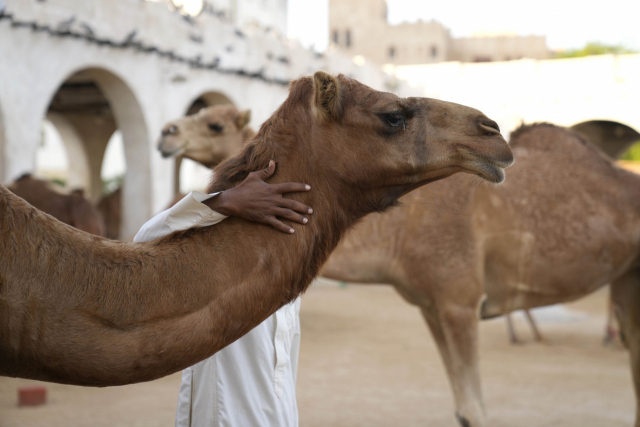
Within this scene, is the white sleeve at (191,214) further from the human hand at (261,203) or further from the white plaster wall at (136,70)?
the white plaster wall at (136,70)

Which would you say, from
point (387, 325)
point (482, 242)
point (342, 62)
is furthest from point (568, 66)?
point (482, 242)

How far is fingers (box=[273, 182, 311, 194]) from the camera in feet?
5.62

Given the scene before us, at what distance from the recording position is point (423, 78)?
19.4 metres

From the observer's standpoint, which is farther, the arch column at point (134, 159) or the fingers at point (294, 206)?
the arch column at point (134, 159)

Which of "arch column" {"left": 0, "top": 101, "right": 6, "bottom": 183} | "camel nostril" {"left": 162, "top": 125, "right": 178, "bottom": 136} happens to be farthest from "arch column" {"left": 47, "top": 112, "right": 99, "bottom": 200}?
"camel nostril" {"left": 162, "top": 125, "right": 178, "bottom": 136}

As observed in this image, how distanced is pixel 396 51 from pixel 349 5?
4.51m

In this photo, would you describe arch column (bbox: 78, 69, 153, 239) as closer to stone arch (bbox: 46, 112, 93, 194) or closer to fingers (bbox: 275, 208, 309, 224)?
stone arch (bbox: 46, 112, 93, 194)

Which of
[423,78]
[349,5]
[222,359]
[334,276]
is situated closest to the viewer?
[222,359]

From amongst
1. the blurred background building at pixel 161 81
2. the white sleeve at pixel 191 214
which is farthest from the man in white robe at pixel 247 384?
the blurred background building at pixel 161 81

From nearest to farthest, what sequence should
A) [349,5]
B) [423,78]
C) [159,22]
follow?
1. [159,22]
2. [423,78]
3. [349,5]

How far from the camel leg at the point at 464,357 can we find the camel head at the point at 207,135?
2522 mm

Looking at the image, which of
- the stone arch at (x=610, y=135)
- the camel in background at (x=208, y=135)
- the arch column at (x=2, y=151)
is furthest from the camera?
the stone arch at (x=610, y=135)

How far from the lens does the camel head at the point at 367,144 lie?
1.81 m

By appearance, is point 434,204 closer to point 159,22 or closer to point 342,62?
point 159,22
